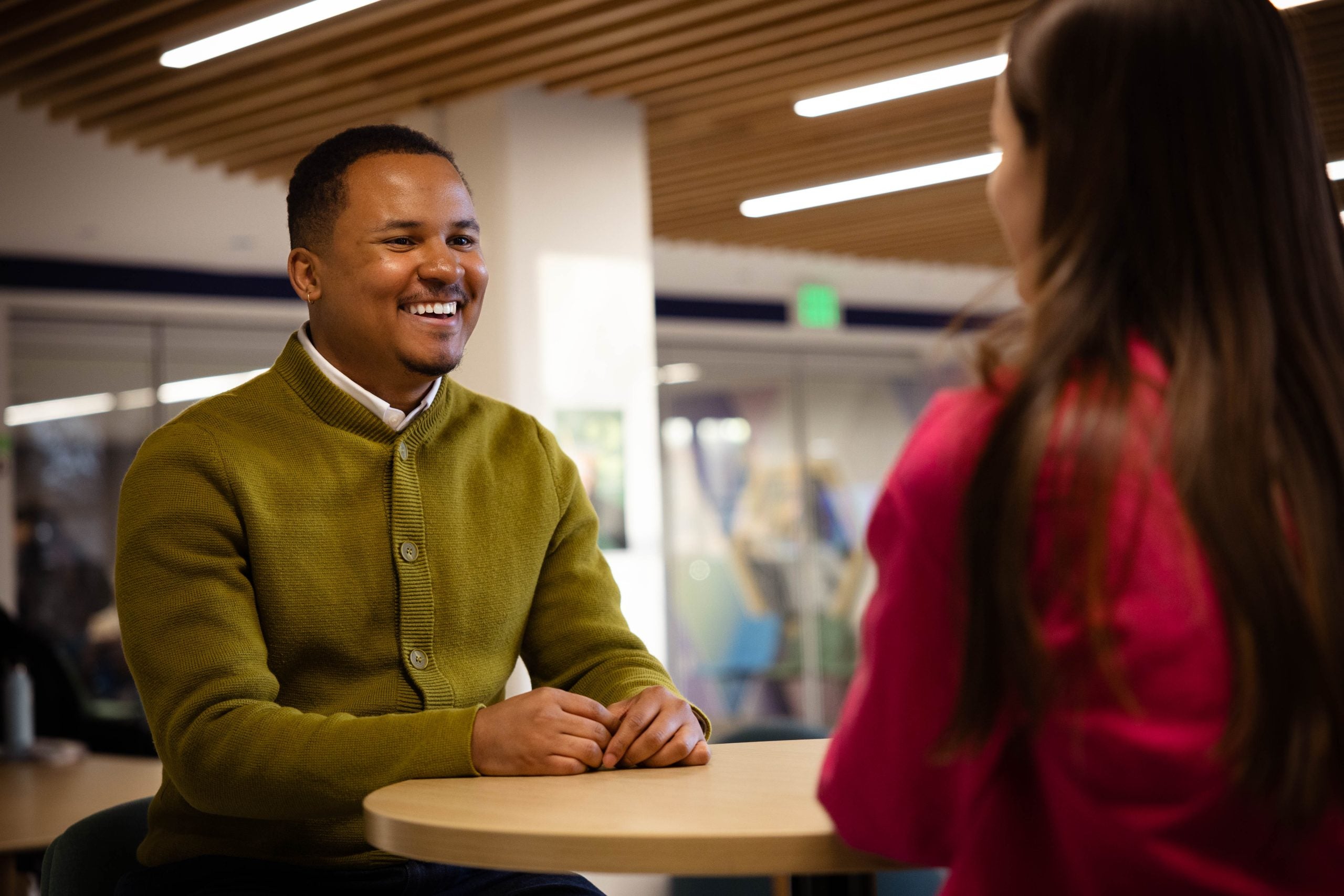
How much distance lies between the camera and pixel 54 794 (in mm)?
3367

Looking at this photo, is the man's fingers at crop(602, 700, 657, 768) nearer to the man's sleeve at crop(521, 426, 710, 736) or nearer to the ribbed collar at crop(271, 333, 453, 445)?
the man's sleeve at crop(521, 426, 710, 736)

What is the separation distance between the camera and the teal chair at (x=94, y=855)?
2.00m

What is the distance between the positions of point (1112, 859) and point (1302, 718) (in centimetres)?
17

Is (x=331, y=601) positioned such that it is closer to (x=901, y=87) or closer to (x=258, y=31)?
(x=258, y=31)

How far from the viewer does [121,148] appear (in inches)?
300

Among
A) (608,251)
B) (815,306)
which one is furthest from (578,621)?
(815,306)

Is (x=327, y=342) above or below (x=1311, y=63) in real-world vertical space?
below

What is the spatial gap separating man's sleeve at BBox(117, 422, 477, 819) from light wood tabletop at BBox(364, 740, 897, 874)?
64mm

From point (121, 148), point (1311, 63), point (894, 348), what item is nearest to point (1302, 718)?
point (1311, 63)

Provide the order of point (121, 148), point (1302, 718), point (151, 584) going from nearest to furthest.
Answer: point (1302, 718) → point (151, 584) → point (121, 148)

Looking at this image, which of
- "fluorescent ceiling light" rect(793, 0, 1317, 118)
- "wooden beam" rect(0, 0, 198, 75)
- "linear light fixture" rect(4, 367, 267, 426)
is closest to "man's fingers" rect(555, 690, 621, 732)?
"wooden beam" rect(0, 0, 198, 75)

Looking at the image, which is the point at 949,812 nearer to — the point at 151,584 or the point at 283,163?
the point at 151,584

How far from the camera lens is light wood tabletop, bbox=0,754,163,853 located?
2.88 m

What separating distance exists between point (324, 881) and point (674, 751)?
482 mm
